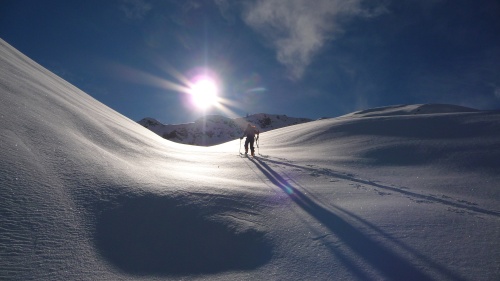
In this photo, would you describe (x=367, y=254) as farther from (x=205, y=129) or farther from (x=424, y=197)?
(x=205, y=129)

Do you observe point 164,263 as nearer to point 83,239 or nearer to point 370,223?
point 83,239

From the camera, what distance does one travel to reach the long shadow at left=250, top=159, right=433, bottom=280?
290cm

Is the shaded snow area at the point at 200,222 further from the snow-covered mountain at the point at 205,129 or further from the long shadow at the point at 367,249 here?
the snow-covered mountain at the point at 205,129

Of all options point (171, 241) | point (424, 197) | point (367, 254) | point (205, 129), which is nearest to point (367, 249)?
point (367, 254)

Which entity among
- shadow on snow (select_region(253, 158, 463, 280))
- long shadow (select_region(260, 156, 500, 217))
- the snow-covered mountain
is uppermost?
the snow-covered mountain

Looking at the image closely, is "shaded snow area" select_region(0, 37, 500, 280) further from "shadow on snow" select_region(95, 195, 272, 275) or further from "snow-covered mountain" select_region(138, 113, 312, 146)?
"snow-covered mountain" select_region(138, 113, 312, 146)

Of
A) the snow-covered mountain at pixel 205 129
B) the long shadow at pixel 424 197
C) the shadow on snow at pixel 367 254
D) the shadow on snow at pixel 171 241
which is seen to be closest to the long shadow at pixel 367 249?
the shadow on snow at pixel 367 254

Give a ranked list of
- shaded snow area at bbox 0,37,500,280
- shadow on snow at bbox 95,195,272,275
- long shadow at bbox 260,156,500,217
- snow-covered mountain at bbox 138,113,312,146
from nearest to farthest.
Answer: shaded snow area at bbox 0,37,500,280
shadow on snow at bbox 95,195,272,275
long shadow at bbox 260,156,500,217
snow-covered mountain at bbox 138,113,312,146

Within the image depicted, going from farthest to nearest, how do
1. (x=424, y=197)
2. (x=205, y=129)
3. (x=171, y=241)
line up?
1. (x=205, y=129)
2. (x=424, y=197)
3. (x=171, y=241)

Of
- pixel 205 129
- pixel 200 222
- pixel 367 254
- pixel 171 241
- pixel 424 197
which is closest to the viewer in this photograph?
pixel 367 254

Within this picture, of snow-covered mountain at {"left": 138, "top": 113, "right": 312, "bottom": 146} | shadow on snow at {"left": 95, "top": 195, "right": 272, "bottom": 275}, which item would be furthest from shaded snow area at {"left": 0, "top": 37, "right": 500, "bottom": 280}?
snow-covered mountain at {"left": 138, "top": 113, "right": 312, "bottom": 146}

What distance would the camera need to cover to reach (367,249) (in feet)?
10.9

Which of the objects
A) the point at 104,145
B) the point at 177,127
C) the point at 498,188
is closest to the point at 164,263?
the point at 104,145

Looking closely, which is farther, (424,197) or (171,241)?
(424,197)
